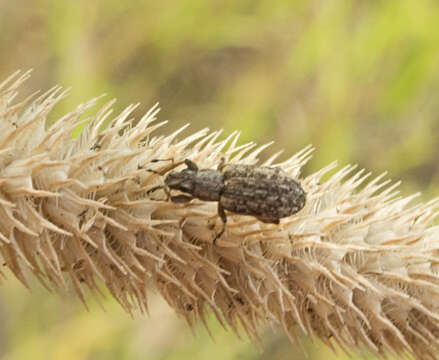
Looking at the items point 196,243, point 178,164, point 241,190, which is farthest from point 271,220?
point 178,164

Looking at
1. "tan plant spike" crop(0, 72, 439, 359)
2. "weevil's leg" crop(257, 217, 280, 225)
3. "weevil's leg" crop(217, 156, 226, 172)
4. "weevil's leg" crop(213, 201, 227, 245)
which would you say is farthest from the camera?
"weevil's leg" crop(217, 156, 226, 172)

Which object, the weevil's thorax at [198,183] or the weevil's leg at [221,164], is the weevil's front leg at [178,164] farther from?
the weevil's leg at [221,164]

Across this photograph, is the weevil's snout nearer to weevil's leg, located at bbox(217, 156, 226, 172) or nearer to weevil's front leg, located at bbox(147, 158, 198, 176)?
weevil's front leg, located at bbox(147, 158, 198, 176)

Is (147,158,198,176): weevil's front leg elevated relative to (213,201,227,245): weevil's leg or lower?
elevated

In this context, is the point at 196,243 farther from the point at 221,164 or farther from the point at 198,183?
the point at 221,164

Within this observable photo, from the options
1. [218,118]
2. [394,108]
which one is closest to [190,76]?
[218,118]

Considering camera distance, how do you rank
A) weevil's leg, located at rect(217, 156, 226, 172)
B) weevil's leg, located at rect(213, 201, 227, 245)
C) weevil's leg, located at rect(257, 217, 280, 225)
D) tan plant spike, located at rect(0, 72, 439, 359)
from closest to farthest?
1. tan plant spike, located at rect(0, 72, 439, 359)
2. weevil's leg, located at rect(213, 201, 227, 245)
3. weevil's leg, located at rect(257, 217, 280, 225)
4. weevil's leg, located at rect(217, 156, 226, 172)

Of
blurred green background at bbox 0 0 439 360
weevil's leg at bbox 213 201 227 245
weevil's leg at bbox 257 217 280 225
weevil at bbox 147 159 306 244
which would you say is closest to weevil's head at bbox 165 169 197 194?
weevil at bbox 147 159 306 244
